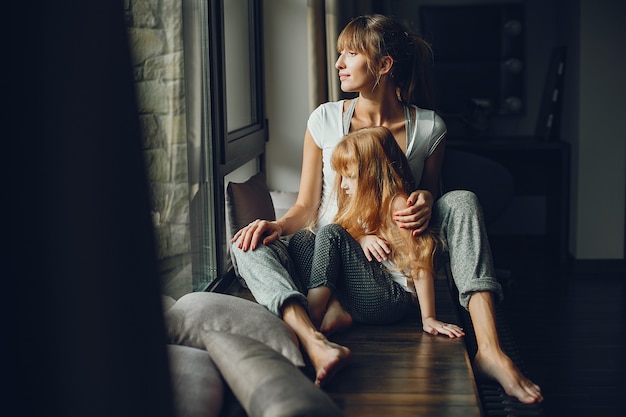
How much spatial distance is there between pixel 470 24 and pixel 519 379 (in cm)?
337

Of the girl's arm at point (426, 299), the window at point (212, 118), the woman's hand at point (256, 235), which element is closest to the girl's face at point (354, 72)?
the window at point (212, 118)

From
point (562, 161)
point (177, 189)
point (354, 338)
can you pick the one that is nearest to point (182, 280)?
point (177, 189)

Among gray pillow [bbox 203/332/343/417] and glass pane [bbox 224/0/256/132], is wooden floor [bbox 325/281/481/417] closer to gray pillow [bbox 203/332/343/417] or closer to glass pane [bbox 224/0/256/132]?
gray pillow [bbox 203/332/343/417]

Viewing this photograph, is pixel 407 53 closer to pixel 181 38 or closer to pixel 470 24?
pixel 181 38

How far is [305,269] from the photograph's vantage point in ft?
7.64

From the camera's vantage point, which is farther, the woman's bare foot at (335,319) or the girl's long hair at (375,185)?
the girl's long hair at (375,185)

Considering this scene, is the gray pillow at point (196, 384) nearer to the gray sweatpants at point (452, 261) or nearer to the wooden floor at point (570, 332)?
the gray sweatpants at point (452, 261)

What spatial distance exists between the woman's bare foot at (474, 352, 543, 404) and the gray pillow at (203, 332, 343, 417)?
0.67 meters

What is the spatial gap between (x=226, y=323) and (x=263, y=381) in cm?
54

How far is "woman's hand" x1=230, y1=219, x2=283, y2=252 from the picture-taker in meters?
2.24

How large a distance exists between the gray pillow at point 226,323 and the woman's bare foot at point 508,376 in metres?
0.46

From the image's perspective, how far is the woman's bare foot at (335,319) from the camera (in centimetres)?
212

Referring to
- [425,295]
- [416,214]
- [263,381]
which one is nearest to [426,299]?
[425,295]

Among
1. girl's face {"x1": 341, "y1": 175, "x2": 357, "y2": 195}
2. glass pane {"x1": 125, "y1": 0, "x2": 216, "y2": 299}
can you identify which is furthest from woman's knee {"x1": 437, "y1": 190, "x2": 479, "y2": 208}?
glass pane {"x1": 125, "y1": 0, "x2": 216, "y2": 299}
